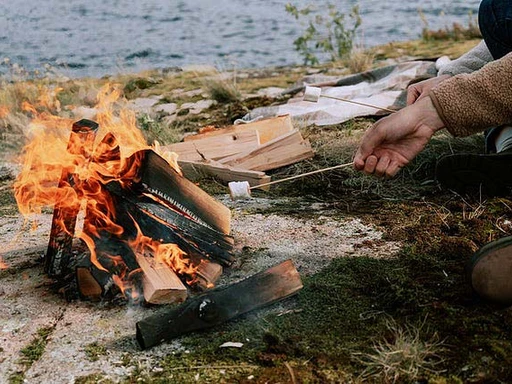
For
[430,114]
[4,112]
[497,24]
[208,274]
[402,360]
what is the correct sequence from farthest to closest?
[4,112] < [497,24] < [208,274] < [430,114] < [402,360]

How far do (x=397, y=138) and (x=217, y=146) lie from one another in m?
2.35

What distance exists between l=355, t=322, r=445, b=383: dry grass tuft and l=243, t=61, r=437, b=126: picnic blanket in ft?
10.7

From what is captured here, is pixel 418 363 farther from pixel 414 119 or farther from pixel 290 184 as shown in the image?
pixel 290 184

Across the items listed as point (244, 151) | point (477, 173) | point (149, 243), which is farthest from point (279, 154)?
point (149, 243)

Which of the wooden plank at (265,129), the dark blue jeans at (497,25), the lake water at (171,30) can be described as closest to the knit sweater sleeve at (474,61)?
the dark blue jeans at (497,25)

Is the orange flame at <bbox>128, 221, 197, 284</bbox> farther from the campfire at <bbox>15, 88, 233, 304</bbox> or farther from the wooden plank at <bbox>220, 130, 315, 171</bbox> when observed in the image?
the wooden plank at <bbox>220, 130, 315, 171</bbox>

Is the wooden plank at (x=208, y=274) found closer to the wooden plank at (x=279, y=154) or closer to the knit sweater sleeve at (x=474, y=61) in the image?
the wooden plank at (x=279, y=154)

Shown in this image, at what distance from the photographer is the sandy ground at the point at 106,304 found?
243 cm

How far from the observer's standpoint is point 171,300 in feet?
9.14

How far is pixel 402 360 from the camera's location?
2.25m

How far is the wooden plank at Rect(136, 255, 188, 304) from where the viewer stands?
8.96 ft

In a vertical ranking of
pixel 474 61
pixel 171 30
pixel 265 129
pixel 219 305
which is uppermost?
pixel 474 61

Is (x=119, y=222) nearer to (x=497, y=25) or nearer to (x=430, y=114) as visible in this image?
(x=430, y=114)

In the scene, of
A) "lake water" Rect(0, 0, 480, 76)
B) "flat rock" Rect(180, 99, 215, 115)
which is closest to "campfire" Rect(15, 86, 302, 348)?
"flat rock" Rect(180, 99, 215, 115)
